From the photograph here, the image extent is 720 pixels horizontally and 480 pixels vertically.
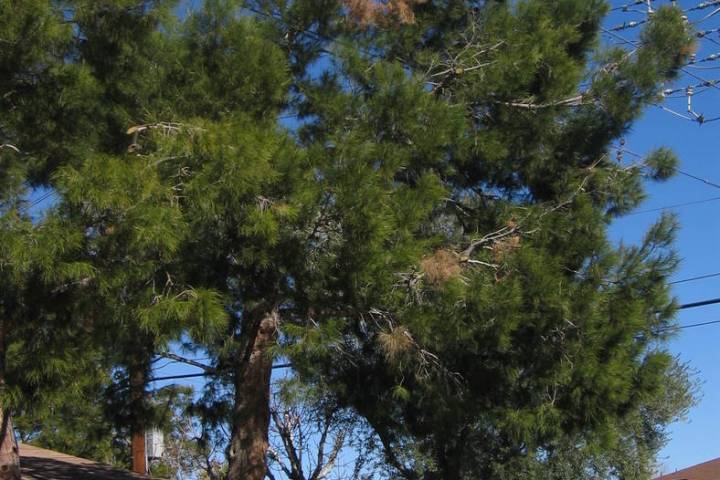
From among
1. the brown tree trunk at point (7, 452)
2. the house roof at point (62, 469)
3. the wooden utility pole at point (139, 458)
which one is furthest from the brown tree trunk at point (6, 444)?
the wooden utility pole at point (139, 458)

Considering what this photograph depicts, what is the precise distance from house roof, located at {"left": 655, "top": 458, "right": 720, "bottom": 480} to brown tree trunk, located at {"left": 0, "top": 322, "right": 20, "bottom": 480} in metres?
16.9

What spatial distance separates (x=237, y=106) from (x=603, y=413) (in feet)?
16.9

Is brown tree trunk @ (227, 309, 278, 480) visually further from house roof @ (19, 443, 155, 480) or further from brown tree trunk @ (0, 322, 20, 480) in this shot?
house roof @ (19, 443, 155, 480)

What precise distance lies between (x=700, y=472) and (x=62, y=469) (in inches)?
632

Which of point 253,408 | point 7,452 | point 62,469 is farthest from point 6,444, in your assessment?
point 62,469

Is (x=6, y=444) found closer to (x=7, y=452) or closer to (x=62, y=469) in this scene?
(x=7, y=452)

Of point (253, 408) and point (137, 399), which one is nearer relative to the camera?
point (253, 408)

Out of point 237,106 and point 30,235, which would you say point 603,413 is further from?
point 30,235

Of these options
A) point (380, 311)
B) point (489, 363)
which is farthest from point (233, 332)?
point (489, 363)

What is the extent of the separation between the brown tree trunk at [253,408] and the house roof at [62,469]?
4.47m

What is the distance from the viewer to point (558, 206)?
34.7ft

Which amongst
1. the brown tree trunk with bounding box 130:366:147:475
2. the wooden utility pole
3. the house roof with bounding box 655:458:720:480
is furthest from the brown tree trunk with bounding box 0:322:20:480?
the house roof with bounding box 655:458:720:480

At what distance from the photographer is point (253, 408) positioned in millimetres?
10102

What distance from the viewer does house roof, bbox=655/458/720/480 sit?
2248cm
